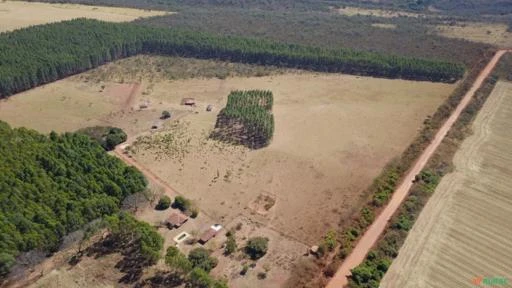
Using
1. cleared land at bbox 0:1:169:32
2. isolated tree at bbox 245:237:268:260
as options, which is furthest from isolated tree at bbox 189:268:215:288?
cleared land at bbox 0:1:169:32

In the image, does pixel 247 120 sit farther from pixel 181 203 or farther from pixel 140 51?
pixel 140 51

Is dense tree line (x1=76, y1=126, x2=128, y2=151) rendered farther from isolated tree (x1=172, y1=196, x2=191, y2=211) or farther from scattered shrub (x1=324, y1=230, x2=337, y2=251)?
scattered shrub (x1=324, y1=230, x2=337, y2=251)

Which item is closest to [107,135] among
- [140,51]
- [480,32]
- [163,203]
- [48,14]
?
[163,203]

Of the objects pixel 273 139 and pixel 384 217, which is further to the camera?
pixel 273 139

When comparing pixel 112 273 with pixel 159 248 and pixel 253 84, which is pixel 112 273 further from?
pixel 253 84

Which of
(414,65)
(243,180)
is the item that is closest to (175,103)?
(243,180)

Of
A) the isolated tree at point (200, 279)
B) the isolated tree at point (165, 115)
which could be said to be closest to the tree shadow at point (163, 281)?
the isolated tree at point (200, 279)
